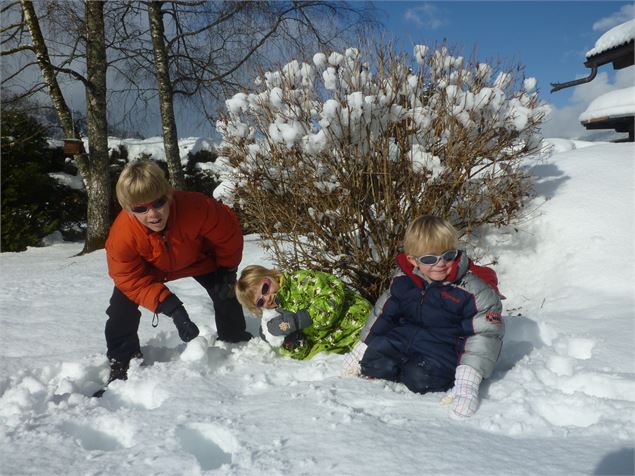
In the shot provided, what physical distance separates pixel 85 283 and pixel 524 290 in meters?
4.37

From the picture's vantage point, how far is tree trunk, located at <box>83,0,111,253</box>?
7.46 meters

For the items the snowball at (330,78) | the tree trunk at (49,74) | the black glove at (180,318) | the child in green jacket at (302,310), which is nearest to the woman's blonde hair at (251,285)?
the child in green jacket at (302,310)

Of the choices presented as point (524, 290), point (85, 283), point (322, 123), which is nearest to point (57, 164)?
point (85, 283)

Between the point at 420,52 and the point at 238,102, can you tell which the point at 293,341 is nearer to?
the point at 238,102

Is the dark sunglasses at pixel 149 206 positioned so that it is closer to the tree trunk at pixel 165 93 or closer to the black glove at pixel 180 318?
the black glove at pixel 180 318

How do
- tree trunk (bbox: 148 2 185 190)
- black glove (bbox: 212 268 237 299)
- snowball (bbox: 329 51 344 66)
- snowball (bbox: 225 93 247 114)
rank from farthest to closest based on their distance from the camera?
tree trunk (bbox: 148 2 185 190) → snowball (bbox: 225 93 247 114) → snowball (bbox: 329 51 344 66) → black glove (bbox: 212 268 237 299)

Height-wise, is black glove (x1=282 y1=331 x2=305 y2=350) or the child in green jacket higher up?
the child in green jacket

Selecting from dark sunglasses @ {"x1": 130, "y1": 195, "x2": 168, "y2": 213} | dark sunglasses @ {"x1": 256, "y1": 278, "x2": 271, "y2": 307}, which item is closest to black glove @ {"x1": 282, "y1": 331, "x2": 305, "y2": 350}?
dark sunglasses @ {"x1": 256, "y1": 278, "x2": 271, "y2": 307}

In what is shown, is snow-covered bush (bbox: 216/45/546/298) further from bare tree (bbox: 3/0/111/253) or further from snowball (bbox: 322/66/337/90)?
bare tree (bbox: 3/0/111/253)

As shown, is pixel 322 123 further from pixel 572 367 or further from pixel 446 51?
pixel 572 367

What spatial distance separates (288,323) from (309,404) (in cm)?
61

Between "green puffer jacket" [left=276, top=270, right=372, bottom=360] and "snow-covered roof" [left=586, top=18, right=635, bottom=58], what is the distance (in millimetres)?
6836

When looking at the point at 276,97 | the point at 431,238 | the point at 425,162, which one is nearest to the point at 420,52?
the point at 425,162

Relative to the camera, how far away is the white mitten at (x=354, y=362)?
7.77ft
